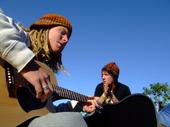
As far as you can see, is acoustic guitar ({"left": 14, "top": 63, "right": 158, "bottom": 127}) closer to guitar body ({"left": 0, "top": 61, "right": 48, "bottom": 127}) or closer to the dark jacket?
guitar body ({"left": 0, "top": 61, "right": 48, "bottom": 127})

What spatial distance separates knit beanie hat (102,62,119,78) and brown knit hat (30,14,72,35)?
6.51ft

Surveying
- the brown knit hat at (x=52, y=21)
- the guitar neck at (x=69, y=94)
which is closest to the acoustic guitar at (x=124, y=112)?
the guitar neck at (x=69, y=94)

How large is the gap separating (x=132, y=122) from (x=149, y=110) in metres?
0.12

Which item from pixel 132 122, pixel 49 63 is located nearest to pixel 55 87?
pixel 49 63

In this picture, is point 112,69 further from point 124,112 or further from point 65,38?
point 124,112

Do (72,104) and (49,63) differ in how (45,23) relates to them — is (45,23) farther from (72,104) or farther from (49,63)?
(72,104)

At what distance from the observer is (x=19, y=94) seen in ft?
6.33

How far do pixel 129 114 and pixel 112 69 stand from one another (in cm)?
246

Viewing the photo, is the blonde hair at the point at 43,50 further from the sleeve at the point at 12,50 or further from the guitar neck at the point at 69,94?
the sleeve at the point at 12,50

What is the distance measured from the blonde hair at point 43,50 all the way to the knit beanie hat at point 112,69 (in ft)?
6.84

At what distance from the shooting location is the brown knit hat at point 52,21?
8.05 feet

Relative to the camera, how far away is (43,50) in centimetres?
226

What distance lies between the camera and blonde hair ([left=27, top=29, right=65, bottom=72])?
2221mm

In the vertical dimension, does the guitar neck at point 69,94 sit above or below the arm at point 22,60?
below
